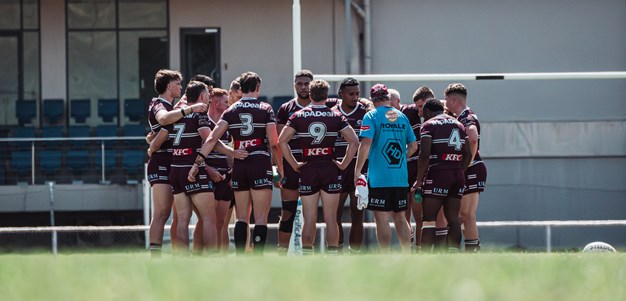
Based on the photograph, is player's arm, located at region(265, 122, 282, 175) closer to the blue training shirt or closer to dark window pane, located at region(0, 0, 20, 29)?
the blue training shirt

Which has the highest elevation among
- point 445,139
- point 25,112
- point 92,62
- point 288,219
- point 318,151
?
point 92,62

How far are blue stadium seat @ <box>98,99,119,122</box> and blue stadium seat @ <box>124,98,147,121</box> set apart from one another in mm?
236

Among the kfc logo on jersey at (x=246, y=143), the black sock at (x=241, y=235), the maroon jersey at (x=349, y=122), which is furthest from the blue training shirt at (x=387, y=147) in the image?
the black sock at (x=241, y=235)

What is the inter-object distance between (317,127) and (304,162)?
16.5 inches

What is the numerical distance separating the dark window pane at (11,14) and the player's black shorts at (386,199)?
51.2ft

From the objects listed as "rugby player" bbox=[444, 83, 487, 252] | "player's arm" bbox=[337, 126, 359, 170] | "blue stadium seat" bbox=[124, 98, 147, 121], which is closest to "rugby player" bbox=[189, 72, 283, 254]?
"player's arm" bbox=[337, 126, 359, 170]

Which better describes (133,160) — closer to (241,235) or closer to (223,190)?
(223,190)

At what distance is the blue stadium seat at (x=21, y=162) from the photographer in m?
21.8

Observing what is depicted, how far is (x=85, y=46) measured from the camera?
2495 centimetres

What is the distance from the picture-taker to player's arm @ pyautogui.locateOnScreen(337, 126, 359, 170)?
435 inches

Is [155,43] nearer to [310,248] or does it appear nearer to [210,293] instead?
[310,248]

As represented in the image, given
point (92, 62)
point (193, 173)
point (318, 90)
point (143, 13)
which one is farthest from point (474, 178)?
point (92, 62)

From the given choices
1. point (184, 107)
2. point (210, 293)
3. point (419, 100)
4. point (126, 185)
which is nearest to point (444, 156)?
point (419, 100)

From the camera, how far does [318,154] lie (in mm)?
11141
